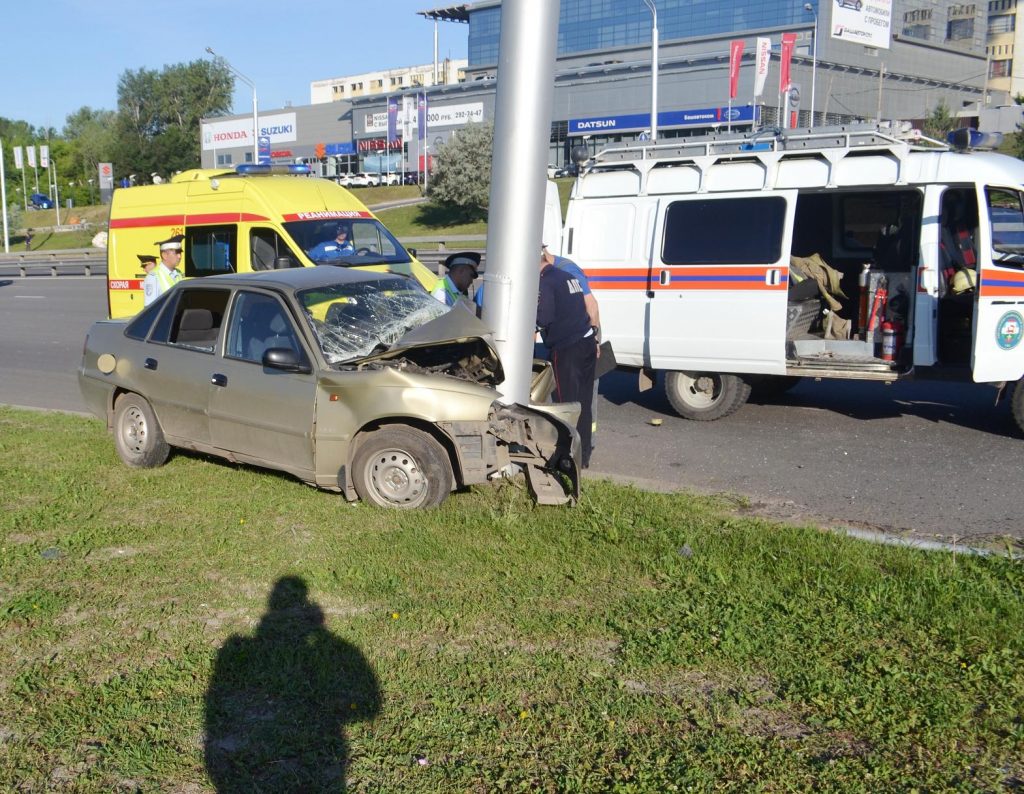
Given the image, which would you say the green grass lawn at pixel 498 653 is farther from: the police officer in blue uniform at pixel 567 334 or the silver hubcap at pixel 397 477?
the police officer in blue uniform at pixel 567 334

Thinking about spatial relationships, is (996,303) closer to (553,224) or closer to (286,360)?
(553,224)

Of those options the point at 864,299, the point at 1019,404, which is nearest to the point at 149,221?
the point at 864,299

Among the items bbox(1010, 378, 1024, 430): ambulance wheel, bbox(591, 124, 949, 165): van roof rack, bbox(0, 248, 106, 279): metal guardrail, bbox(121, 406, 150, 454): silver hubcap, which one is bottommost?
bbox(121, 406, 150, 454): silver hubcap

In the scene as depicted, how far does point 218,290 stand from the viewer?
7902mm

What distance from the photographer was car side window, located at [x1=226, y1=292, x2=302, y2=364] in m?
7.42

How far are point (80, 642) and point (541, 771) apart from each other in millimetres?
2470

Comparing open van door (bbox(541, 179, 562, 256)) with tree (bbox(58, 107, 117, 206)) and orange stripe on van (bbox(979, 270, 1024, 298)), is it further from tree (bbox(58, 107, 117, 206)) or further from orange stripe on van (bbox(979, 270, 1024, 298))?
tree (bbox(58, 107, 117, 206))

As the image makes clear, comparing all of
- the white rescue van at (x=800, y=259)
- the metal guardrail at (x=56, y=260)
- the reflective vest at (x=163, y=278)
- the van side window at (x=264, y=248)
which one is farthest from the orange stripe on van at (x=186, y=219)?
the metal guardrail at (x=56, y=260)

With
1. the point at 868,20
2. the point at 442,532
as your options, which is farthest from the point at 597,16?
the point at 442,532

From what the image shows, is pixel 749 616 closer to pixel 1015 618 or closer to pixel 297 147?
pixel 1015 618

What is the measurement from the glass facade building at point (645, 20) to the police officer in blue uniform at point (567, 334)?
229 ft

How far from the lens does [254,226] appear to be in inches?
505

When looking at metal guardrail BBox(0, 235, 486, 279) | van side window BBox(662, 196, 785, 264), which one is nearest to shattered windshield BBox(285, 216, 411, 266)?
van side window BBox(662, 196, 785, 264)

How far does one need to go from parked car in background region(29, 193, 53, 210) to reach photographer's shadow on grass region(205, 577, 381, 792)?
95376 mm
